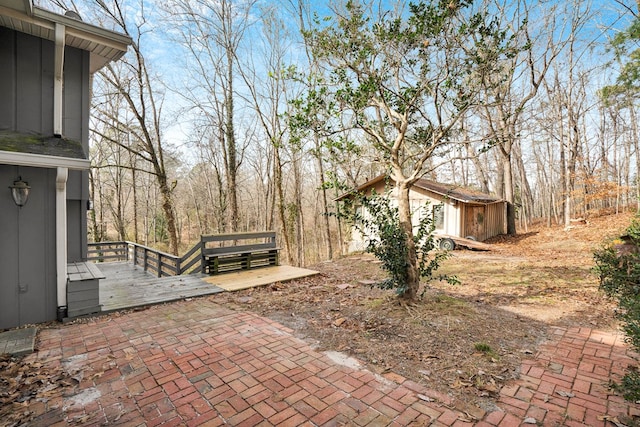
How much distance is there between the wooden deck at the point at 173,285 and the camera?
5.52m

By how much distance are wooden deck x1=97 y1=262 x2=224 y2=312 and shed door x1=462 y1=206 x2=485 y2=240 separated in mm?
11713

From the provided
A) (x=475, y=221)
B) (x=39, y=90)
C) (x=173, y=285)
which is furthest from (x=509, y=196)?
(x=39, y=90)

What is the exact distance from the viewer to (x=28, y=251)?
4.41 metres

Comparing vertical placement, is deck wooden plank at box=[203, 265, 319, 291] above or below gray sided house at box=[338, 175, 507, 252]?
below

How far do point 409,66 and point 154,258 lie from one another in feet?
28.4

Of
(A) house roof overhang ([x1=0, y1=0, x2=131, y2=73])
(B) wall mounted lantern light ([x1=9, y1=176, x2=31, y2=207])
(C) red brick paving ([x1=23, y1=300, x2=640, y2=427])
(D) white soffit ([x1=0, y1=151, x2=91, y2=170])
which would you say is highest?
(A) house roof overhang ([x1=0, y1=0, x2=131, y2=73])

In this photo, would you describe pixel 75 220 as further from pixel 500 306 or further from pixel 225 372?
pixel 500 306

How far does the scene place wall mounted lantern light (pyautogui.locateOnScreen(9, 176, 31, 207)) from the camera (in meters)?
4.29

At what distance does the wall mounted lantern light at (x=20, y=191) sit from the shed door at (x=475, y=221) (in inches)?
565

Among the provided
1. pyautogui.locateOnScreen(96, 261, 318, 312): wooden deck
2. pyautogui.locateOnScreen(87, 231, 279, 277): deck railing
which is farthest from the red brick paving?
pyautogui.locateOnScreen(87, 231, 279, 277): deck railing

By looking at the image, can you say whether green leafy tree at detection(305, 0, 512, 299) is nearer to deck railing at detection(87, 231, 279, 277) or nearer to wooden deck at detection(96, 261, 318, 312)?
wooden deck at detection(96, 261, 318, 312)

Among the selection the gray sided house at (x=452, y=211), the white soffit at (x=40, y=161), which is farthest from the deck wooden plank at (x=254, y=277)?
the gray sided house at (x=452, y=211)

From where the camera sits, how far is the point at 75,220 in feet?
19.1

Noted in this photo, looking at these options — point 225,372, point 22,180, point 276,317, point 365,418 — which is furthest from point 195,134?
point 365,418
